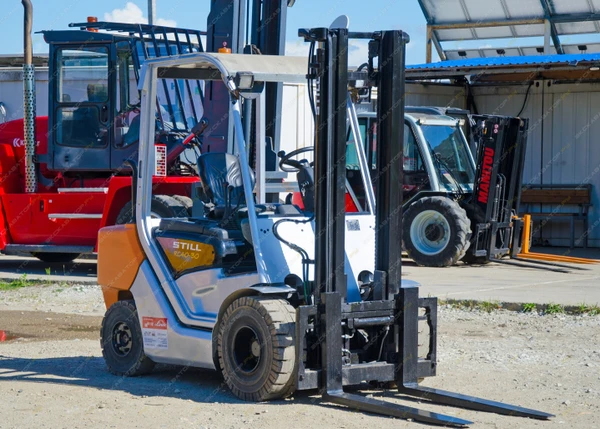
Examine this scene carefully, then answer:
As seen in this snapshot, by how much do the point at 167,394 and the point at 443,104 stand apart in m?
15.9

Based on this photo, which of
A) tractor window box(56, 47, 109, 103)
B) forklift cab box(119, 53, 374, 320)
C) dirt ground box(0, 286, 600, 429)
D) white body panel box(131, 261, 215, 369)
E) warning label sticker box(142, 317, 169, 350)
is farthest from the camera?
tractor window box(56, 47, 109, 103)

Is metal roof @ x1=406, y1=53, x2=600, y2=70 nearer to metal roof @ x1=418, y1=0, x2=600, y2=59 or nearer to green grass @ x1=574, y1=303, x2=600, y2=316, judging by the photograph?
metal roof @ x1=418, y1=0, x2=600, y2=59

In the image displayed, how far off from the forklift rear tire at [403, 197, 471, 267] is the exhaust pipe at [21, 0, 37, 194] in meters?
5.94

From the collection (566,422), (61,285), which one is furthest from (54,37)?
(566,422)

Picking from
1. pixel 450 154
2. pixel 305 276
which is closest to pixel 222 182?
pixel 305 276

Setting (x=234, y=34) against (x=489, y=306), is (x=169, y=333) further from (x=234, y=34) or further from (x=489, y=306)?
(x=234, y=34)

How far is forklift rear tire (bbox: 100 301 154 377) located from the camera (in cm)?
809

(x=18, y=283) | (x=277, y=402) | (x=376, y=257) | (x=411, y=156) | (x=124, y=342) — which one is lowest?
(x=18, y=283)

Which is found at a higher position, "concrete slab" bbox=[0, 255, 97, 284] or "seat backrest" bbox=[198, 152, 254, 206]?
"seat backrest" bbox=[198, 152, 254, 206]

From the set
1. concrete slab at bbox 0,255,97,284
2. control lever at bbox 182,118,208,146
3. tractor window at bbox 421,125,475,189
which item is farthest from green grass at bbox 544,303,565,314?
concrete slab at bbox 0,255,97,284

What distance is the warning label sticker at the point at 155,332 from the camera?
7719 mm

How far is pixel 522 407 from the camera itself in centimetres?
667

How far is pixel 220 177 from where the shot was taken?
7.85 m

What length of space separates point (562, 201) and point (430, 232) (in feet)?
17.2
